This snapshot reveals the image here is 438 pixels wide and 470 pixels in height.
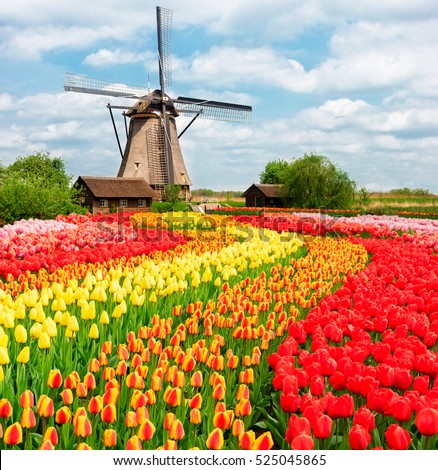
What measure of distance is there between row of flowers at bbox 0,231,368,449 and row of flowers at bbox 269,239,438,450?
9.2 inches

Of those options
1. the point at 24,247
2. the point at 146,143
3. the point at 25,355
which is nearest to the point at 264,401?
the point at 25,355

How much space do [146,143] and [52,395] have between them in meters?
37.3

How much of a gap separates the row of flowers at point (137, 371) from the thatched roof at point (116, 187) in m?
32.8

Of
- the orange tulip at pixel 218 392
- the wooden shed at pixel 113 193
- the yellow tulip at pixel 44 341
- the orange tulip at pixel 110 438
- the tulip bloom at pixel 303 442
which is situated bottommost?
the orange tulip at pixel 110 438

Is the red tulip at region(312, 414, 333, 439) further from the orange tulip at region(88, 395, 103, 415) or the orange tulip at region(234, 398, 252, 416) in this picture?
the orange tulip at region(88, 395, 103, 415)

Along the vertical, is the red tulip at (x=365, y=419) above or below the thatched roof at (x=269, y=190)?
below

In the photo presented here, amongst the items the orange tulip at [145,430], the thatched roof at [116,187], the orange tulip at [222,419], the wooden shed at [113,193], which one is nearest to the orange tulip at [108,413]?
the orange tulip at [145,430]

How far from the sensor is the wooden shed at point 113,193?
3825cm

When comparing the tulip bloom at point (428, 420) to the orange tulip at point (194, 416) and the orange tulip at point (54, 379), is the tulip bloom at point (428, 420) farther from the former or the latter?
the orange tulip at point (54, 379)

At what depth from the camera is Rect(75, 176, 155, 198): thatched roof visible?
38188mm

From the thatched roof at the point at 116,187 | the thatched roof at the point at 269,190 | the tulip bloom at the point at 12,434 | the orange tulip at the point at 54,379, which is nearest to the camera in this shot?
the tulip bloom at the point at 12,434

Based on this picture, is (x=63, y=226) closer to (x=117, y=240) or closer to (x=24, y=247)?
(x=117, y=240)

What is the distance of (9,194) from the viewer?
61.1 ft

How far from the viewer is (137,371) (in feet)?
10.5
